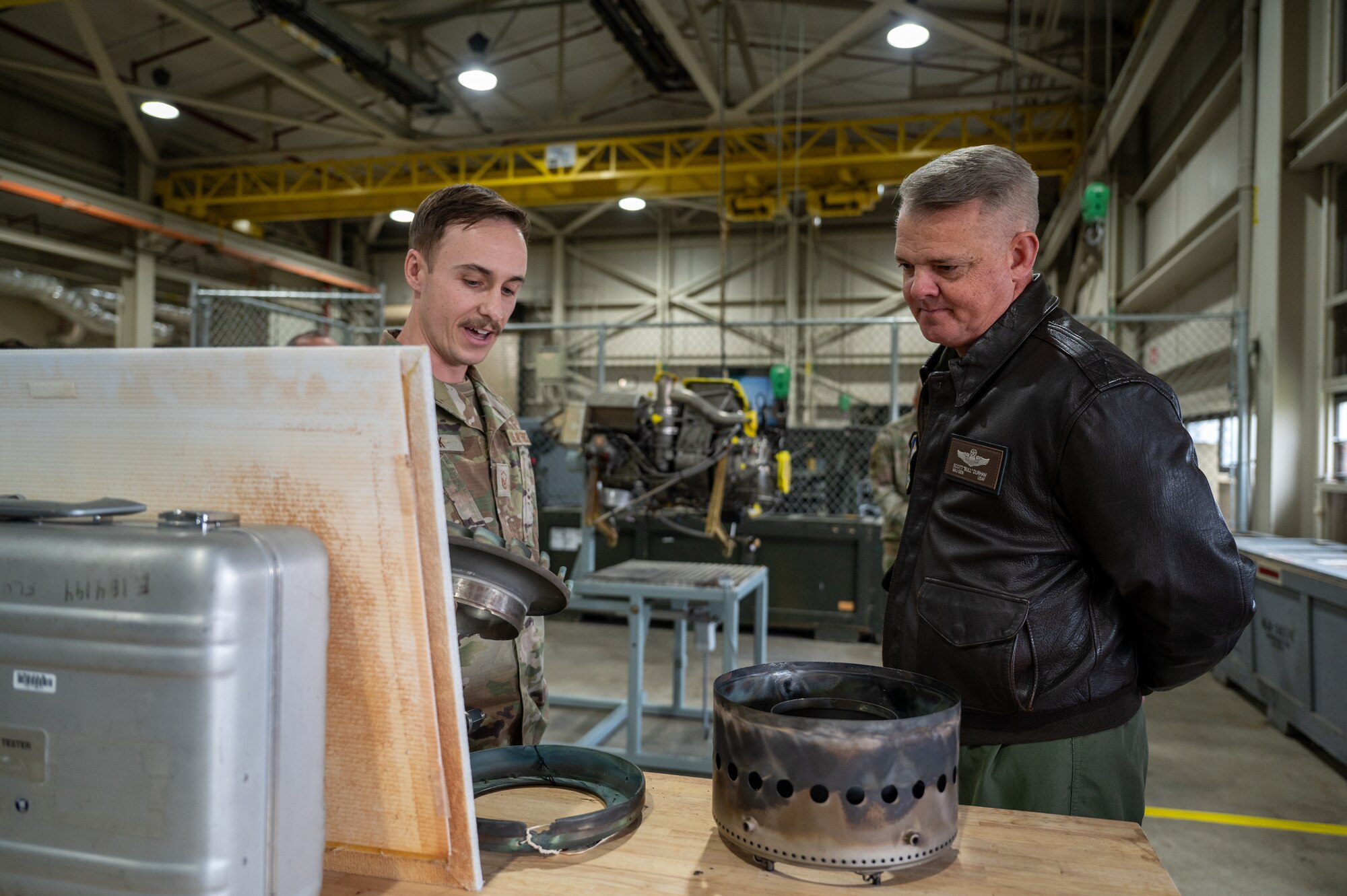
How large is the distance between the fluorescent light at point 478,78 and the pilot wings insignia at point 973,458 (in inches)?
283

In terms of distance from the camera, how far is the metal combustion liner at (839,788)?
30.7 inches

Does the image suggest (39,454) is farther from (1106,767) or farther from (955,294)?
(1106,767)

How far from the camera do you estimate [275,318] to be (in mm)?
8281

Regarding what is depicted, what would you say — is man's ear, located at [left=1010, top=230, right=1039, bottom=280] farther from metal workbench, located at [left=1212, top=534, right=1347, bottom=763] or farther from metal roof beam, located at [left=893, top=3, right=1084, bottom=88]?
metal roof beam, located at [left=893, top=3, right=1084, bottom=88]

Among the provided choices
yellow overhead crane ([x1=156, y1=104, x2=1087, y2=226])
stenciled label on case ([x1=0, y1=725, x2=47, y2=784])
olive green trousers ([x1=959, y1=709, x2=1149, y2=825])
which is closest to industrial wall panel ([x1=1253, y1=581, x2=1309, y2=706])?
olive green trousers ([x1=959, y1=709, x2=1149, y2=825])

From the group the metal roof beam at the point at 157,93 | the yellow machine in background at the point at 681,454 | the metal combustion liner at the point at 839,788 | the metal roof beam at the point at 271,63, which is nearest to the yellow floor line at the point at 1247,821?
the yellow machine in background at the point at 681,454

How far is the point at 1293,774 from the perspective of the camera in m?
3.71

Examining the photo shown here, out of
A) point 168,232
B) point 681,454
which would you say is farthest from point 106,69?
point 681,454

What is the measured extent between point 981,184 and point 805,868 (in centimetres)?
100

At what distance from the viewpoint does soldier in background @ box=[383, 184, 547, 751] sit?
1538mm

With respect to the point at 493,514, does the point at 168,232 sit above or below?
above

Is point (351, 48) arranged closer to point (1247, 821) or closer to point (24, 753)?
point (24, 753)

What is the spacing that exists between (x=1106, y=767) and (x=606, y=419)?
328 centimetres

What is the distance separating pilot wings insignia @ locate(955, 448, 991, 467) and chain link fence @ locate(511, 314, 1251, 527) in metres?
2.24
